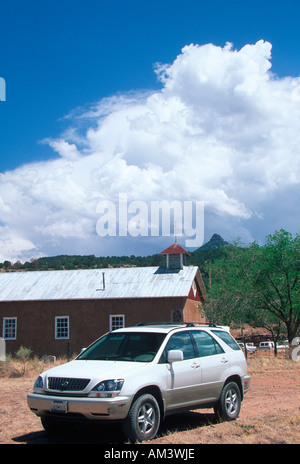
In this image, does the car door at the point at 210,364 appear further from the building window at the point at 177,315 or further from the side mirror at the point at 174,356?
the building window at the point at 177,315

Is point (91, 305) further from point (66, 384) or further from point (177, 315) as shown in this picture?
point (66, 384)

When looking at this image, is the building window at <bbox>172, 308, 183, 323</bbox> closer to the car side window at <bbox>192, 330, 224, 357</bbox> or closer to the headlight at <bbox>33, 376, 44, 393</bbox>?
the car side window at <bbox>192, 330, 224, 357</bbox>

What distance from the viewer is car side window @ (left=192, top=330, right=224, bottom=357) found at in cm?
899

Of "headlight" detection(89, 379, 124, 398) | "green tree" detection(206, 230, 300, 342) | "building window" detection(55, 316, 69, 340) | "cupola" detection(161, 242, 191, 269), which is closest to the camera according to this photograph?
"headlight" detection(89, 379, 124, 398)

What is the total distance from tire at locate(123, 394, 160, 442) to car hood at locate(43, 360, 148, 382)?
1.49ft

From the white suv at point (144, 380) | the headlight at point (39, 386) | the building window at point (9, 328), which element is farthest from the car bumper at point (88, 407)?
the building window at point (9, 328)

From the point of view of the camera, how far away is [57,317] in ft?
105

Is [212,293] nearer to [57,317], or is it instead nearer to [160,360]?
[57,317]

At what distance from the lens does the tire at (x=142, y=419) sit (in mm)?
7000

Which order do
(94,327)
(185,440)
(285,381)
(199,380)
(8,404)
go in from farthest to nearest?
(94,327) < (285,381) < (8,404) < (199,380) < (185,440)

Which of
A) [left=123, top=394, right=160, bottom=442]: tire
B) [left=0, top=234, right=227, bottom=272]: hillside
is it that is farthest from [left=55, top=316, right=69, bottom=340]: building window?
[left=0, top=234, right=227, bottom=272]: hillside

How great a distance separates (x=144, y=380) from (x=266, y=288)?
2390 centimetres
